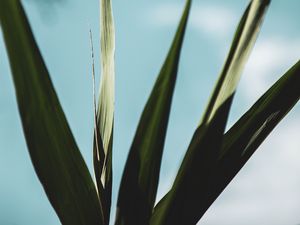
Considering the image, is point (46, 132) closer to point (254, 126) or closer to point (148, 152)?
point (148, 152)

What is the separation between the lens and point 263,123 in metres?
0.49

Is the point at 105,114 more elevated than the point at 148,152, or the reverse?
the point at 105,114

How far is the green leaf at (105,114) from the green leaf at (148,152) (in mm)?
42

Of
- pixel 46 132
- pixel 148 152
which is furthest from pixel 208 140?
pixel 46 132

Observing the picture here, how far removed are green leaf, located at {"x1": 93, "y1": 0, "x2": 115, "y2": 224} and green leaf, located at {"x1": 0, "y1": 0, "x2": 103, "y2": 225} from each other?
0.05 m

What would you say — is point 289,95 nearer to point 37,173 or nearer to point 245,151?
point 245,151

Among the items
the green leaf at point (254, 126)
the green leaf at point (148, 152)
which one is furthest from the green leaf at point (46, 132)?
the green leaf at point (254, 126)

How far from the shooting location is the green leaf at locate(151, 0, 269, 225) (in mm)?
450

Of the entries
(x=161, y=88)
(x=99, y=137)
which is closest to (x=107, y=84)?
(x=99, y=137)

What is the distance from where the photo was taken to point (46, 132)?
425 mm

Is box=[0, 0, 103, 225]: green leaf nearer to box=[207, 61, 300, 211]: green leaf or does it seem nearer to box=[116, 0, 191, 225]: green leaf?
box=[116, 0, 191, 225]: green leaf

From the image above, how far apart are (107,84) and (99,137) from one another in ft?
0.33

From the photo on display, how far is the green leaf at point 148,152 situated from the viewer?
445mm

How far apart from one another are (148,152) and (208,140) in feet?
0.23
